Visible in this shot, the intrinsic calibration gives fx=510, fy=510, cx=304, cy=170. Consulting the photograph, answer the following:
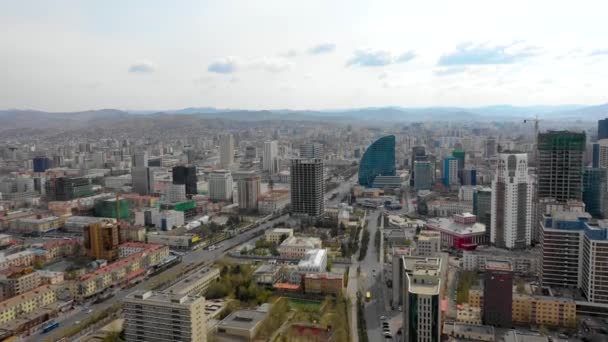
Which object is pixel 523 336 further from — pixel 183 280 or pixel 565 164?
pixel 565 164

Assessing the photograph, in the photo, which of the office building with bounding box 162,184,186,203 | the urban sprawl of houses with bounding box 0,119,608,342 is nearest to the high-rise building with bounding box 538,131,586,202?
the urban sprawl of houses with bounding box 0,119,608,342

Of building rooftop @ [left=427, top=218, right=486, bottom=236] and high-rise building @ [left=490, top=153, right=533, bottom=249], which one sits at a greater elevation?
high-rise building @ [left=490, top=153, right=533, bottom=249]

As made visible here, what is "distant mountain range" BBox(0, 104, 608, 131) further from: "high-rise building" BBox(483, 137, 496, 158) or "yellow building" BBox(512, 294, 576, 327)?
"yellow building" BBox(512, 294, 576, 327)

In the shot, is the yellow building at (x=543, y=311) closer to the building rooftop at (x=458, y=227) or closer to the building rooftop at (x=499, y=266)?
the building rooftop at (x=499, y=266)

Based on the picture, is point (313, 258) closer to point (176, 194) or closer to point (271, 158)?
point (176, 194)

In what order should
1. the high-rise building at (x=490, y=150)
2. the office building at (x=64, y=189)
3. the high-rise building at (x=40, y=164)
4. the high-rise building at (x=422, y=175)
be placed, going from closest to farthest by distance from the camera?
the office building at (x=64, y=189) < the high-rise building at (x=422, y=175) < the high-rise building at (x=40, y=164) < the high-rise building at (x=490, y=150)

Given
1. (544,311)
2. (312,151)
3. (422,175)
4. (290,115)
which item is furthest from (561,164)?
(290,115)

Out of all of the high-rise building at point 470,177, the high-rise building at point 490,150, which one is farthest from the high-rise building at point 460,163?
the high-rise building at point 490,150
